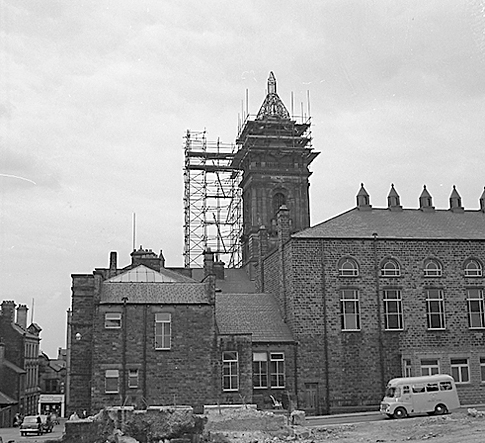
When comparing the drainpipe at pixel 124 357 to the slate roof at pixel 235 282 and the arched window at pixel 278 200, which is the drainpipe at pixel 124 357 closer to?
the slate roof at pixel 235 282

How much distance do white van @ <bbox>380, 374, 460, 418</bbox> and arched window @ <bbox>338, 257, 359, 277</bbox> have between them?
8.60 meters

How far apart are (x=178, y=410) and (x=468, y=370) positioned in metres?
20.0

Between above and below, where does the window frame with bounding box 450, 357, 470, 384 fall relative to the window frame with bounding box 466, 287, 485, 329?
below

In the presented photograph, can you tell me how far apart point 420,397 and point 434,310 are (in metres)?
9.04

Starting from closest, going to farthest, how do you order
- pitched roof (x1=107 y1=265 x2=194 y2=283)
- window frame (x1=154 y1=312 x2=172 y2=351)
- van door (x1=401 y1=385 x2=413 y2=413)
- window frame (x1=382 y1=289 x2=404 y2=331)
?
van door (x1=401 y1=385 x2=413 y2=413) < window frame (x1=154 y1=312 x2=172 y2=351) < window frame (x1=382 y1=289 x2=404 y2=331) < pitched roof (x1=107 y1=265 x2=194 y2=283)

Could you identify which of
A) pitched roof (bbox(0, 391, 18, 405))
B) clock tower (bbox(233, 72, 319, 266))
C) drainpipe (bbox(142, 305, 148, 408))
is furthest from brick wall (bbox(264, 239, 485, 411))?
pitched roof (bbox(0, 391, 18, 405))

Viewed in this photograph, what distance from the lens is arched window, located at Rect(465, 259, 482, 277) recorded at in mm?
43000

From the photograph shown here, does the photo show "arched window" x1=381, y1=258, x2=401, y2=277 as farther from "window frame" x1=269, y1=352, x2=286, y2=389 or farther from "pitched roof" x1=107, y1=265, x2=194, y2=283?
"pitched roof" x1=107, y1=265, x2=194, y2=283

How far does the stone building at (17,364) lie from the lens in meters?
55.9

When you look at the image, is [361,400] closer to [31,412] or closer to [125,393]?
[125,393]

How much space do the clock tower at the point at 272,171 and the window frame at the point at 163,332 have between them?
27060 millimetres

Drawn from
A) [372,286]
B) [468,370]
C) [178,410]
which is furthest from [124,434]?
[468,370]

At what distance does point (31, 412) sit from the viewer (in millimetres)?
62062

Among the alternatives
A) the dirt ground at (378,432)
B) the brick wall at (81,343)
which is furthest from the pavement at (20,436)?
the dirt ground at (378,432)
